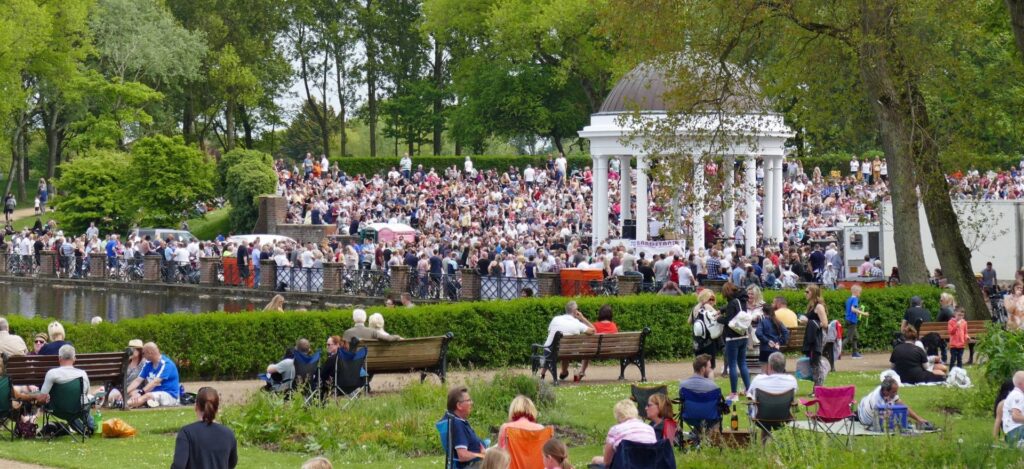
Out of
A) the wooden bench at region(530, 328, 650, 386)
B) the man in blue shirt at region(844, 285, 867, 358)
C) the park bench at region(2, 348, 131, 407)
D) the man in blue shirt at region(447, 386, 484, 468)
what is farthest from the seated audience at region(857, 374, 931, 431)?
the man in blue shirt at region(844, 285, 867, 358)

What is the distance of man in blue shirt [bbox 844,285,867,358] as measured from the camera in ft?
87.5

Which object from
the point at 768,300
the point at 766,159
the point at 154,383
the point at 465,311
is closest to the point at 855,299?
the point at 768,300

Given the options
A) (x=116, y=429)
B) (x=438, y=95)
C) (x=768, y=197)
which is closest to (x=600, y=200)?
(x=768, y=197)

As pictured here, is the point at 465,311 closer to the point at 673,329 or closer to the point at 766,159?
the point at 673,329

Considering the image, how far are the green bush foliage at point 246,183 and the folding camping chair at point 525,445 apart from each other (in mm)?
50777

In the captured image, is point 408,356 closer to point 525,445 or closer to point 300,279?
point 525,445

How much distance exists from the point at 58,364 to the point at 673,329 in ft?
39.4

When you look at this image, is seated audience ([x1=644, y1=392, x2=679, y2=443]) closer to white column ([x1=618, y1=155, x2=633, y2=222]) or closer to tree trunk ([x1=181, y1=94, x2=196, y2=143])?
white column ([x1=618, y1=155, x2=633, y2=222])

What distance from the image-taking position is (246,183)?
206 ft

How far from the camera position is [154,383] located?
19531 millimetres

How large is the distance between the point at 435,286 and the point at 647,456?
2897 cm

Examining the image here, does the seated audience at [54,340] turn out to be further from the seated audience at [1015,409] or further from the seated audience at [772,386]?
the seated audience at [1015,409]

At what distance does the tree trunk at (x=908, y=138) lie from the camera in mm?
25844

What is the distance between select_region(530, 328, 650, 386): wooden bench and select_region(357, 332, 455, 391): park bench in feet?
4.75
